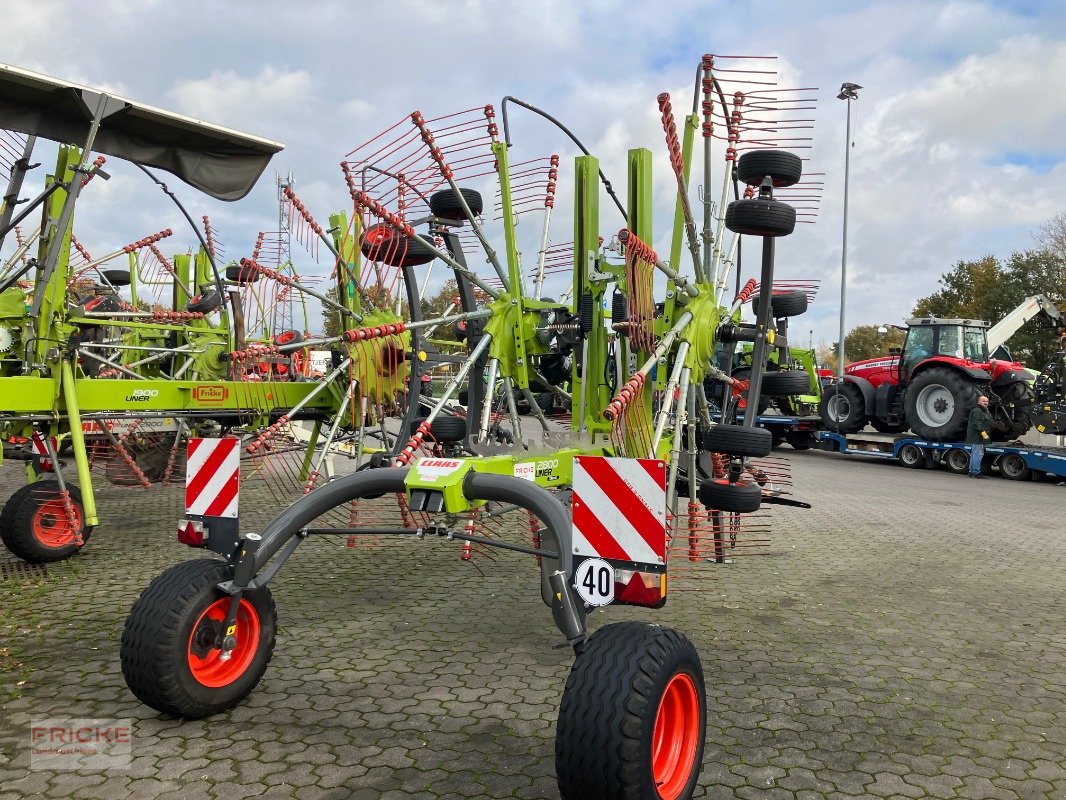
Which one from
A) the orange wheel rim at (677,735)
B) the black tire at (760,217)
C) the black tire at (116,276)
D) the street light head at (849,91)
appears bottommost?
the orange wheel rim at (677,735)

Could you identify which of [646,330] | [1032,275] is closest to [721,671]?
[646,330]

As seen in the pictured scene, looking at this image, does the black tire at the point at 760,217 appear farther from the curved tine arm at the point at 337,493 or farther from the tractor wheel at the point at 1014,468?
the tractor wheel at the point at 1014,468

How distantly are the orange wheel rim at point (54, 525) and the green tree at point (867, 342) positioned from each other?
151ft

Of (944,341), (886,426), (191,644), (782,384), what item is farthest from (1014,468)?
(191,644)

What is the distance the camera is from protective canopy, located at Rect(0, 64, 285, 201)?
518 centimetres

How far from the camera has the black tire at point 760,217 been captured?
4.67 metres

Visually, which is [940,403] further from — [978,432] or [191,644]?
[191,644]

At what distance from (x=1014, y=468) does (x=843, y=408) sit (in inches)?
162

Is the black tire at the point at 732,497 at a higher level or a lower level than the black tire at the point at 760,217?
lower

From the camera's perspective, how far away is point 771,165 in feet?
16.2

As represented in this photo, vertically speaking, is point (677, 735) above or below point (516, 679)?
above

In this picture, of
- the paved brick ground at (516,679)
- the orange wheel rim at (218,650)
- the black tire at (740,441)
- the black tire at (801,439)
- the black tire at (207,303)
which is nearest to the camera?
the paved brick ground at (516,679)

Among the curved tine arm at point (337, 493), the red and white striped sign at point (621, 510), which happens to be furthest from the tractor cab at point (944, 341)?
the red and white striped sign at point (621, 510)

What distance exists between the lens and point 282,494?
985cm
